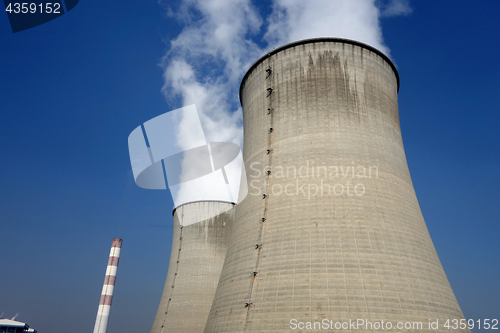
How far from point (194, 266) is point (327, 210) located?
10152 mm

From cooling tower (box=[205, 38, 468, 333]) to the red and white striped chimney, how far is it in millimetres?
9637

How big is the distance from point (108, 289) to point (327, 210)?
1231 centimetres

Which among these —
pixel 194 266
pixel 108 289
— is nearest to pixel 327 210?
pixel 194 266

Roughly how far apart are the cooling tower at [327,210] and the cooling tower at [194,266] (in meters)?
7.78

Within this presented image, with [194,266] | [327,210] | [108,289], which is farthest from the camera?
[194,266]

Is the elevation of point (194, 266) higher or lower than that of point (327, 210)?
higher

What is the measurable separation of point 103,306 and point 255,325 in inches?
447

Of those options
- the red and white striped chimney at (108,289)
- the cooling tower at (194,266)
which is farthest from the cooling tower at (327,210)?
the red and white striped chimney at (108,289)

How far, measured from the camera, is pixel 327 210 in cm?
691

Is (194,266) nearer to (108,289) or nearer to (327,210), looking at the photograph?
(108,289)

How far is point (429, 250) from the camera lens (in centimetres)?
709

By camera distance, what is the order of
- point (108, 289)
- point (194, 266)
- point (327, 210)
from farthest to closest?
point (194, 266) → point (108, 289) → point (327, 210)

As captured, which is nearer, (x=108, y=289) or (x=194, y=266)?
(x=108, y=289)

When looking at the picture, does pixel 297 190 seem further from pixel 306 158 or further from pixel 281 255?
pixel 281 255
